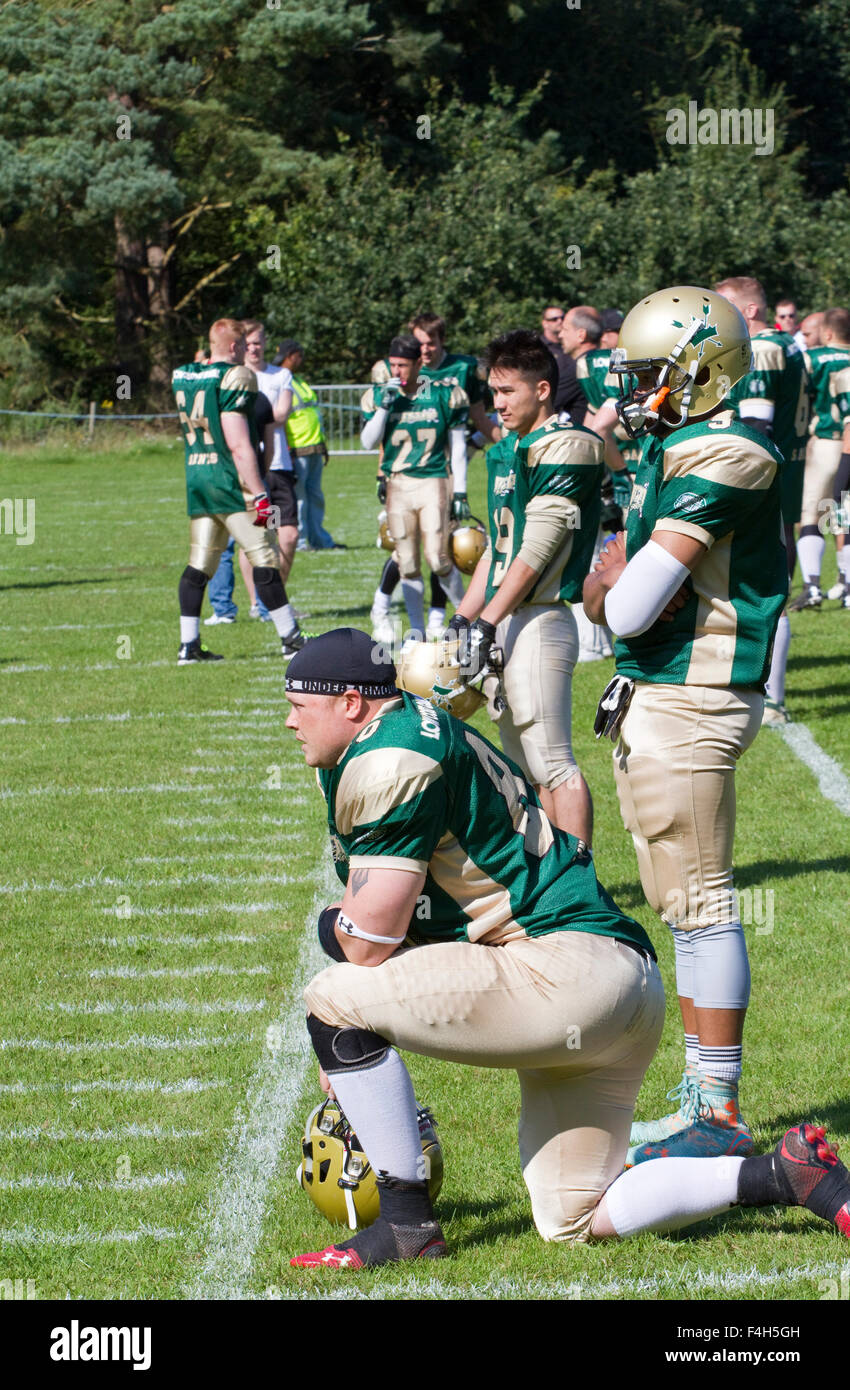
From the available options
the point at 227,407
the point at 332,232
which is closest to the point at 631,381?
the point at 227,407

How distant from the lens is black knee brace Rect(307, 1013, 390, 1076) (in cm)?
339

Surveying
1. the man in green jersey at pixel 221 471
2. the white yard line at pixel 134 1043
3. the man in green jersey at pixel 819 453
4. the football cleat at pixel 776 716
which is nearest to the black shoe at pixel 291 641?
the man in green jersey at pixel 221 471

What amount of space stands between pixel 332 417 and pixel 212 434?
66.4ft

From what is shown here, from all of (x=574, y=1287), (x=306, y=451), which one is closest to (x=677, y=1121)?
(x=574, y=1287)

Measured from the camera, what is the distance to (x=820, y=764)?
8.02 metres

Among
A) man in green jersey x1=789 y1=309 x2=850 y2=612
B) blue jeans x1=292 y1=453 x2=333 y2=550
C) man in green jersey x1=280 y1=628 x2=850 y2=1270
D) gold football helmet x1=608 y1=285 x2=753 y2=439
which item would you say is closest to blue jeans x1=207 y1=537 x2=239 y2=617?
blue jeans x1=292 y1=453 x2=333 y2=550

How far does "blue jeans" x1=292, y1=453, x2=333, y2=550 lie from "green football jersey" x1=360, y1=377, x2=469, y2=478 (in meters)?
5.67

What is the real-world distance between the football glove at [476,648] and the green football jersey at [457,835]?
60.8 inches

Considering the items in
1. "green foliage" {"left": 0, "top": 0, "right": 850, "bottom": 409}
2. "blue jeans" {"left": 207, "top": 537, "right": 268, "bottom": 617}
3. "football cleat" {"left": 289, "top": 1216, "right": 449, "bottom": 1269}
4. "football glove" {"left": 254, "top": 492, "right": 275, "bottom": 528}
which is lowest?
"football cleat" {"left": 289, "top": 1216, "right": 449, "bottom": 1269}

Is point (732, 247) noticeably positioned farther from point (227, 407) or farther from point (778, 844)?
point (778, 844)

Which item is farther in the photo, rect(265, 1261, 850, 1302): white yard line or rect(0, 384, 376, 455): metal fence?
rect(0, 384, 376, 455): metal fence

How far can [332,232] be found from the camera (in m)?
34.8

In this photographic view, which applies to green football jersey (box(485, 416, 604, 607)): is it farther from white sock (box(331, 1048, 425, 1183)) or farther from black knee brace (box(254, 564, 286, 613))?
black knee brace (box(254, 564, 286, 613))
